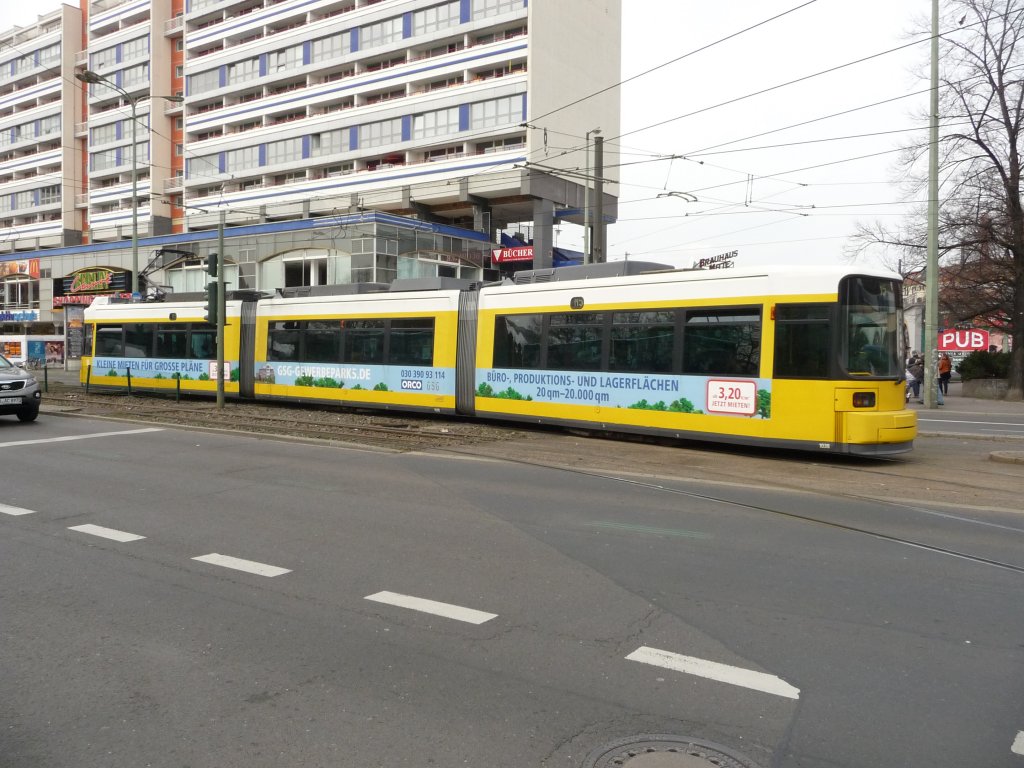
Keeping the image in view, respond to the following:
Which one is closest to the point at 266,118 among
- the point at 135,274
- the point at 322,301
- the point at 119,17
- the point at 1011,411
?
the point at 119,17

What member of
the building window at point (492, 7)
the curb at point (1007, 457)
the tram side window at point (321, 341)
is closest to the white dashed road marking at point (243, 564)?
the curb at point (1007, 457)

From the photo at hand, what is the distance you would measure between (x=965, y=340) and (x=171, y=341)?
34473 millimetres

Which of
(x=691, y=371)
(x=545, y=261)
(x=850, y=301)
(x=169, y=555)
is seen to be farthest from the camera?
(x=545, y=261)

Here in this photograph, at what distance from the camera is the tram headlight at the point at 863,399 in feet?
36.3

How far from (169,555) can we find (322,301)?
1318 cm

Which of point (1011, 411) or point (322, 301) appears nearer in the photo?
point (322, 301)

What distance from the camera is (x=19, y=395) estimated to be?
1566 centimetres

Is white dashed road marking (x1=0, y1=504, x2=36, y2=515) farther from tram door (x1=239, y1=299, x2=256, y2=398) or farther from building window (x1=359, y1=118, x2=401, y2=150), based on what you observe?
building window (x1=359, y1=118, x2=401, y2=150)

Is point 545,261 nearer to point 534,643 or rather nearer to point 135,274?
point 135,274

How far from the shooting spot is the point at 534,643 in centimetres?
438

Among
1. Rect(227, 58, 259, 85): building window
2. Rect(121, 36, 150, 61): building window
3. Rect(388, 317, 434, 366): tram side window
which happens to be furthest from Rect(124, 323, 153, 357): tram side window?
Rect(121, 36, 150, 61): building window

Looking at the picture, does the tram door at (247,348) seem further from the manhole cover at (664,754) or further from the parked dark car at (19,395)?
the manhole cover at (664,754)

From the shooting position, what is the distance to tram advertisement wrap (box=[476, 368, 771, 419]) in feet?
39.2

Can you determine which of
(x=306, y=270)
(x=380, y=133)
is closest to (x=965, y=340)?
(x=306, y=270)
